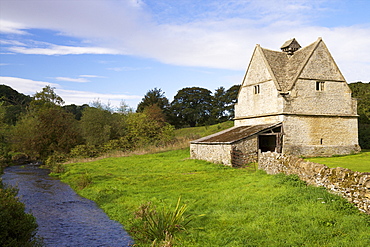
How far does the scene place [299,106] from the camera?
2967 cm

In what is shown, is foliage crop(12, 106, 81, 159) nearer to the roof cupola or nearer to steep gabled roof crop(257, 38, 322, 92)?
steep gabled roof crop(257, 38, 322, 92)

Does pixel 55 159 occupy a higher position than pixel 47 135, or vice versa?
pixel 47 135

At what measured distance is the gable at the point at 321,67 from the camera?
30.3 meters

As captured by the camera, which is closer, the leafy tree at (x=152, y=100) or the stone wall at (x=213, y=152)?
the stone wall at (x=213, y=152)

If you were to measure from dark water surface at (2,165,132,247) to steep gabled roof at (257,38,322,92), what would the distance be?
21355 millimetres

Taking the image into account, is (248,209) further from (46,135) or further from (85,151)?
(46,135)

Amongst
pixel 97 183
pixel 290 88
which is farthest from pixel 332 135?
pixel 97 183

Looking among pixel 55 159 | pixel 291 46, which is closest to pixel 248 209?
pixel 291 46

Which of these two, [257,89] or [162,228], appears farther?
[257,89]

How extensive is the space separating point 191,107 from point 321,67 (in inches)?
1967

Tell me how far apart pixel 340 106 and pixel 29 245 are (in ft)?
102

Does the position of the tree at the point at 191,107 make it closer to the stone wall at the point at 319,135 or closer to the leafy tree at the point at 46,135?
the leafy tree at the point at 46,135

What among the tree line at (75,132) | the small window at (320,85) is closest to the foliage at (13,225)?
the tree line at (75,132)

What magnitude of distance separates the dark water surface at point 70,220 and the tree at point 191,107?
59.2 meters
